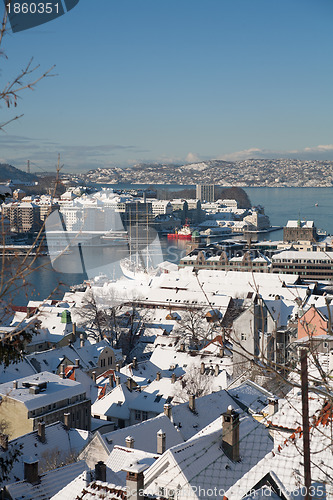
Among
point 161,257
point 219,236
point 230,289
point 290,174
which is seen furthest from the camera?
point 290,174

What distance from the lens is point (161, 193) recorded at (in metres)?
54.8

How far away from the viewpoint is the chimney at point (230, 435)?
2855 mm

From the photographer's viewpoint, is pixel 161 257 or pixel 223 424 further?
pixel 161 257

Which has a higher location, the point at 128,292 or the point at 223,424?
the point at 223,424

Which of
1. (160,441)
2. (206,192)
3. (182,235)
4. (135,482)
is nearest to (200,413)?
(160,441)

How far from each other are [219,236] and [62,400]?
95.6 ft

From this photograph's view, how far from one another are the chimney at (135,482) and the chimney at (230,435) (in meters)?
0.49

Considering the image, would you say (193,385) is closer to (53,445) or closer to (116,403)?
(116,403)

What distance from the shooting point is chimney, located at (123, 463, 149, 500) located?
2.24m

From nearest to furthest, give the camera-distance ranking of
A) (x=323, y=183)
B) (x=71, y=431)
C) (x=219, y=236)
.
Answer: (x=71, y=431)
(x=219, y=236)
(x=323, y=183)

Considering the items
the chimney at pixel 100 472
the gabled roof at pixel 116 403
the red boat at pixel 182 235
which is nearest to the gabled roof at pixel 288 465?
the chimney at pixel 100 472

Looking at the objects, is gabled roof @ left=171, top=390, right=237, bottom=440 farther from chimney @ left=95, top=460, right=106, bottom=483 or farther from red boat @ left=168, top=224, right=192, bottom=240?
red boat @ left=168, top=224, right=192, bottom=240

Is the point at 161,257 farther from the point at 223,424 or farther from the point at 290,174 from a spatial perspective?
the point at 290,174

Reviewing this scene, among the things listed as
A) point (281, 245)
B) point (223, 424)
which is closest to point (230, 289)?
point (223, 424)
